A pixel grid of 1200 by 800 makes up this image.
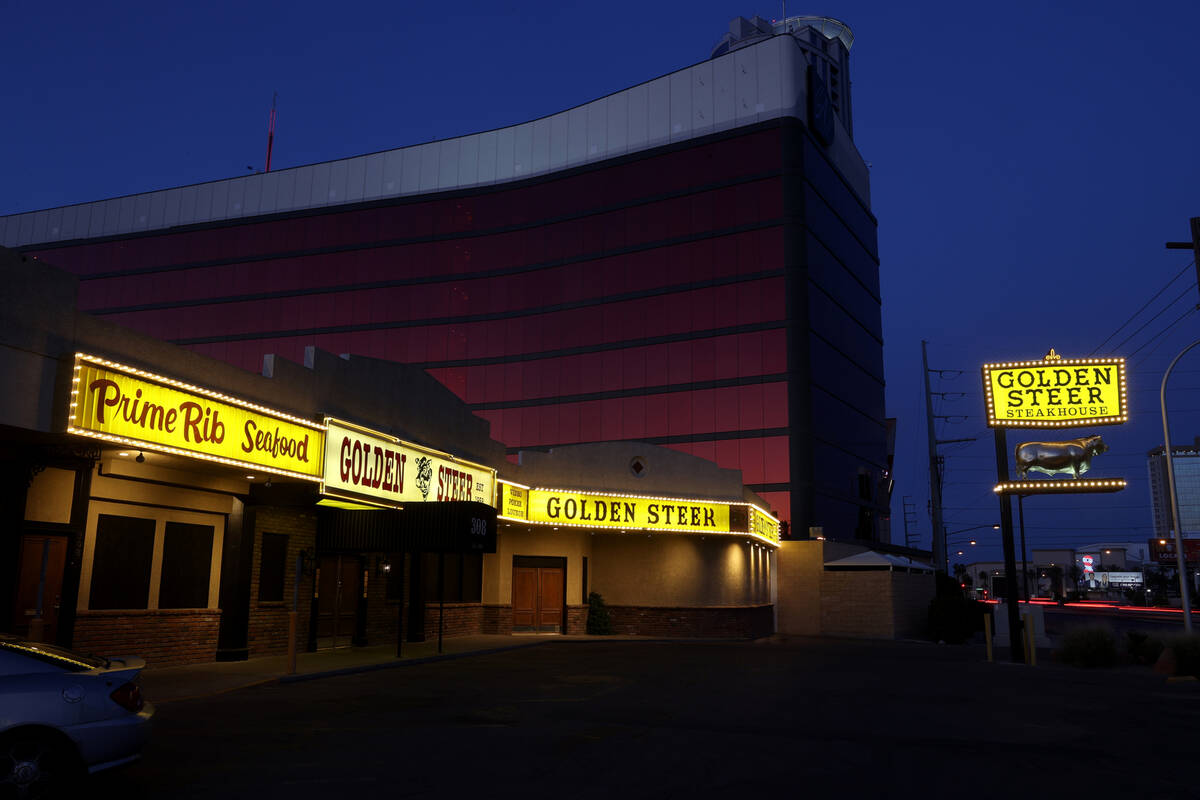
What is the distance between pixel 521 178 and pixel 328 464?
37.1m

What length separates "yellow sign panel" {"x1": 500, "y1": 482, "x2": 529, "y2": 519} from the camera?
88.6 feet

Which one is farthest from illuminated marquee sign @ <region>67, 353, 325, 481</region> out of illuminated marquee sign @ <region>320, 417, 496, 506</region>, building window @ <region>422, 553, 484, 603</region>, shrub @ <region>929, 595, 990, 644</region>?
shrub @ <region>929, 595, 990, 644</region>

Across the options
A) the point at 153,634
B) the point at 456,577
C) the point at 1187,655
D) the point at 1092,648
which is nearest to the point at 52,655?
the point at 153,634

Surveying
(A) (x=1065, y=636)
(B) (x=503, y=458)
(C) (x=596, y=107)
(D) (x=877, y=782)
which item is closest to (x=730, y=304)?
(C) (x=596, y=107)

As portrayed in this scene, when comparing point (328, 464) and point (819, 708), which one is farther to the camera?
point (328, 464)

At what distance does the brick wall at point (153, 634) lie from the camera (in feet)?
55.0

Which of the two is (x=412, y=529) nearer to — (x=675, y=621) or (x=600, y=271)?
(x=675, y=621)

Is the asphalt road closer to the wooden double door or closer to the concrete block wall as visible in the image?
the wooden double door

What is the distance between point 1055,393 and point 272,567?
2238cm

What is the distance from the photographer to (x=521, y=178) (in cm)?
5319

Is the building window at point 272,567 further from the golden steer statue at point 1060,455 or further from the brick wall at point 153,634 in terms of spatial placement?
the golden steer statue at point 1060,455

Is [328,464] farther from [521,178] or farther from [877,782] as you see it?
[521,178]

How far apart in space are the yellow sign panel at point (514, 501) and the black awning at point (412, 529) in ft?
15.2

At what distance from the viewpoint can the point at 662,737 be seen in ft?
37.4
